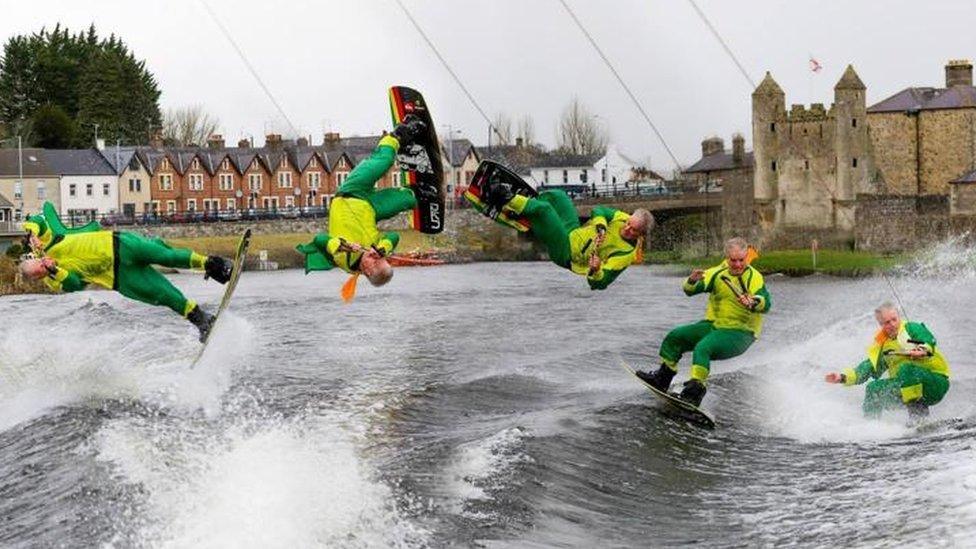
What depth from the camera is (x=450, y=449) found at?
49.5 feet

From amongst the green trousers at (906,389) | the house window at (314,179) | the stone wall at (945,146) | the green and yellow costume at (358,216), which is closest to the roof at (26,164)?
the house window at (314,179)

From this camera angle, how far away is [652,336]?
1268 inches

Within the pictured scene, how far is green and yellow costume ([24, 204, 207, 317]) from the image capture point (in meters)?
18.1

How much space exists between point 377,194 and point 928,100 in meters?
90.4

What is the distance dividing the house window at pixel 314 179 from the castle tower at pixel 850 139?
40.6 metres

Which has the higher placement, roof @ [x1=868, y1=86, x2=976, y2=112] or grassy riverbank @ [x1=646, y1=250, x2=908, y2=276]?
roof @ [x1=868, y1=86, x2=976, y2=112]

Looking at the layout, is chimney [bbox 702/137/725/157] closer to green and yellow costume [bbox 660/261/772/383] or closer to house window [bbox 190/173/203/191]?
house window [bbox 190/173/203/191]

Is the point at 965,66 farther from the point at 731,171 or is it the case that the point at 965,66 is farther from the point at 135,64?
the point at 135,64

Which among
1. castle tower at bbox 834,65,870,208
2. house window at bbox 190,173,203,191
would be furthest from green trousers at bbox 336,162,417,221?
house window at bbox 190,173,203,191

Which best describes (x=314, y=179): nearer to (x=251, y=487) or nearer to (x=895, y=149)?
(x=895, y=149)

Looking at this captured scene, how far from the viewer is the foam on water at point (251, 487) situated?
36.5 feet

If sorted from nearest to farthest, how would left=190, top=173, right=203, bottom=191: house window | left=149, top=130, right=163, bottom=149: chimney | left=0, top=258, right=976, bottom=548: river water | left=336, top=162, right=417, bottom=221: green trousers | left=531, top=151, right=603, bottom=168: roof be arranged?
1. left=0, top=258, right=976, bottom=548: river water
2. left=336, top=162, right=417, bottom=221: green trousers
3. left=190, top=173, right=203, bottom=191: house window
4. left=149, top=130, right=163, bottom=149: chimney
5. left=531, top=151, right=603, bottom=168: roof

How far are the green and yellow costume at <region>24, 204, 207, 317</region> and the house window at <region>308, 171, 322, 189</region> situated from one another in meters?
96.6

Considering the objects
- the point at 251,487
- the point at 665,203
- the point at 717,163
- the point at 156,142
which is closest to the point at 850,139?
the point at 717,163
